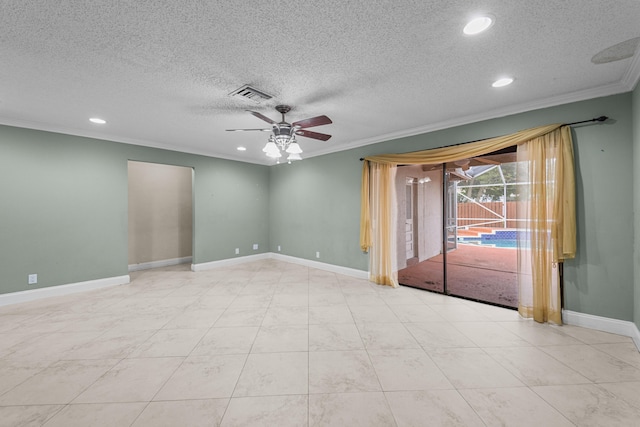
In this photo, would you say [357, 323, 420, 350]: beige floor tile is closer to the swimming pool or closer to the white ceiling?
the white ceiling

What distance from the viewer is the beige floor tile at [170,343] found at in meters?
2.24

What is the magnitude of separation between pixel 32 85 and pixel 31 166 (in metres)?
1.85

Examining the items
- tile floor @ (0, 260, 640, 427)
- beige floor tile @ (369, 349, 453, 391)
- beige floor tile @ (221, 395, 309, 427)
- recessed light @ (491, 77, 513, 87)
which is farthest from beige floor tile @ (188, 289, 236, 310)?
recessed light @ (491, 77, 513, 87)

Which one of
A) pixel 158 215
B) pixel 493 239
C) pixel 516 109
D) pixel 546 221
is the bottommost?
pixel 493 239

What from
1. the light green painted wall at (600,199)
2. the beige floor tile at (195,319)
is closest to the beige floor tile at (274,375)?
the beige floor tile at (195,319)

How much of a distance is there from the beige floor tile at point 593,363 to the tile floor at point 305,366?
0.01 metres

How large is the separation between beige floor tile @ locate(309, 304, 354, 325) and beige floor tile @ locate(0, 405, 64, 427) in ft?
6.77

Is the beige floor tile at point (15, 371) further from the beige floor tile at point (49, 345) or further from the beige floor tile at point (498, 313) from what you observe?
the beige floor tile at point (498, 313)

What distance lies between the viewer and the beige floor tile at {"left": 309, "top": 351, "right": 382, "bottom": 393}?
5.89ft

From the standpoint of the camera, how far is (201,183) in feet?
17.4

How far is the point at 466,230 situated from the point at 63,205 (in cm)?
1098

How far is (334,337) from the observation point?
2.51 meters

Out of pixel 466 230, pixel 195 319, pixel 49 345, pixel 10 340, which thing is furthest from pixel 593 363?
pixel 466 230

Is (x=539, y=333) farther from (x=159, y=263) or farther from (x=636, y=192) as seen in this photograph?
(x=159, y=263)
